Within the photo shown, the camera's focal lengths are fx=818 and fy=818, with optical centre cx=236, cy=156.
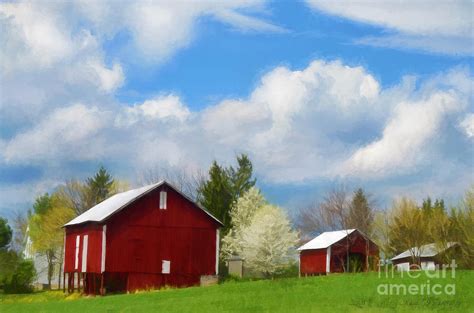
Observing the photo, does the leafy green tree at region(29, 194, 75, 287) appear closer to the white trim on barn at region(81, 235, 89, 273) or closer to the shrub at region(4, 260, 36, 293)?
the shrub at region(4, 260, 36, 293)

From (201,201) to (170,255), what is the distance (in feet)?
82.3

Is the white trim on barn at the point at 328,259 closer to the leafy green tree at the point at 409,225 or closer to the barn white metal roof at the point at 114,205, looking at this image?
the leafy green tree at the point at 409,225

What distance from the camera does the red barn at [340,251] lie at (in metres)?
59.0

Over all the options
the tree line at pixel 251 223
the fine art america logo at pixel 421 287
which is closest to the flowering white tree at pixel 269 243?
the tree line at pixel 251 223

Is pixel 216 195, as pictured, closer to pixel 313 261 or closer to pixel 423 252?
pixel 313 261

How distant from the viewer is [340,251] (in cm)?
5994

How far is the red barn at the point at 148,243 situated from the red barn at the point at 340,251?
628 inches

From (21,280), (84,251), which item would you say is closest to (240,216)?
(21,280)

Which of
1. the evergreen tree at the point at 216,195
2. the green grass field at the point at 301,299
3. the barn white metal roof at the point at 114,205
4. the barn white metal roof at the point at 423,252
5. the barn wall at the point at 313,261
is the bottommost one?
the green grass field at the point at 301,299

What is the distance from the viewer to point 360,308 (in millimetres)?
23547

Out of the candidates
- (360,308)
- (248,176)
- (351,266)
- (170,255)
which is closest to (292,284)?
(360,308)

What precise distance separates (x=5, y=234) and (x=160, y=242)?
38.6 meters

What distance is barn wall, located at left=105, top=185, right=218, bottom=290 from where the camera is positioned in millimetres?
43156

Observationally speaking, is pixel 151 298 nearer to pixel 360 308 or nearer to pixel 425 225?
pixel 360 308
